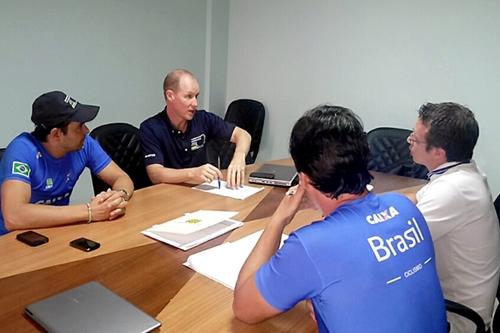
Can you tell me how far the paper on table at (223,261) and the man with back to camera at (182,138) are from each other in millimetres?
759

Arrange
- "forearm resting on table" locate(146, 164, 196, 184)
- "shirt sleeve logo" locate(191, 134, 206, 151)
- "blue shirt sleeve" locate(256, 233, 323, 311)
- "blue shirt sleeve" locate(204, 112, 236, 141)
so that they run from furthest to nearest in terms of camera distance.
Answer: "blue shirt sleeve" locate(204, 112, 236, 141) → "shirt sleeve logo" locate(191, 134, 206, 151) → "forearm resting on table" locate(146, 164, 196, 184) → "blue shirt sleeve" locate(256, 233, 323, 311)

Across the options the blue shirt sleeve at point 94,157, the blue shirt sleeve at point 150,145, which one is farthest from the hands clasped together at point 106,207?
the blue shirt sleeve at point 150,145

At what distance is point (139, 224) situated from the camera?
5.63 ft

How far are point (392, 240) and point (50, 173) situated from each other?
1489 millimetres

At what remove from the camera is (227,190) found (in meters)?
Result: 2.21

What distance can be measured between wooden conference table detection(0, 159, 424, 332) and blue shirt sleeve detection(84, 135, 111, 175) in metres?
0.46

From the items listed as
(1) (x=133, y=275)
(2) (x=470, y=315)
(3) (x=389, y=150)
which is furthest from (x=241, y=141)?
(2) (x=470, y=315)

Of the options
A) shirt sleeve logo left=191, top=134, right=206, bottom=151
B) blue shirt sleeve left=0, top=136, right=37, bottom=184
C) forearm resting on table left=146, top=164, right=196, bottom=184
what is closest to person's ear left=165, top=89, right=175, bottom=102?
shirt sleeve logo left=191, top=134, right=206, bottom=151

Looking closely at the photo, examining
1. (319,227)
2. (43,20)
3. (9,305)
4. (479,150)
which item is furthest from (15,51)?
(479,150)

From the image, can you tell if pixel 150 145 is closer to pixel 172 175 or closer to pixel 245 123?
pixel 172 175

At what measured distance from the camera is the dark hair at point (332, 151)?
3.49 feet

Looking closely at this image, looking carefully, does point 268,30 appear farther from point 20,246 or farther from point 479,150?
point 20,246

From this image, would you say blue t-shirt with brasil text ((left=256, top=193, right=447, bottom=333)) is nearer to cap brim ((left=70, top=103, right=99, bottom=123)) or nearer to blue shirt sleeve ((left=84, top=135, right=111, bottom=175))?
cap brim ((left=70, top=103, right=99, bottom=123))

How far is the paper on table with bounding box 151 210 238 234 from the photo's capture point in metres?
1.66
